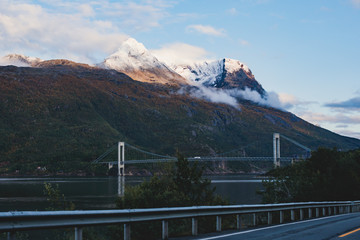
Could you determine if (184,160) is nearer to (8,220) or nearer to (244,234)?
(244,234)

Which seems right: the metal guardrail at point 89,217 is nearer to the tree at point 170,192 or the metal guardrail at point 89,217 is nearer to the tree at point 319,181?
the tree at point 170,192

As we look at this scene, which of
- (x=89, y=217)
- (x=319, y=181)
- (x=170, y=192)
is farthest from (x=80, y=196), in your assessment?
(x=89, y=217)

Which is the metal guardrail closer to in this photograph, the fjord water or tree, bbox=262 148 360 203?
the fjord water

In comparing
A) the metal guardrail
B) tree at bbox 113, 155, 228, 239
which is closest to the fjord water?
tree at bbox 113, 155, 228, 239

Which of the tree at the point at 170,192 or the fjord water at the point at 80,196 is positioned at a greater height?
the tree at the point at 170,192

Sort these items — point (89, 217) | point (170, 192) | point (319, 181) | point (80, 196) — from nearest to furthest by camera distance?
1. point (89, 217)
2. point (170, 192)
3. point (319, 181)
4. point (80, 196)

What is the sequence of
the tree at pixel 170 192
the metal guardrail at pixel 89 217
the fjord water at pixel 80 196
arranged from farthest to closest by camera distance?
the fjord water at pixel 80 196, the tree at pixel 170 192, the metal guardrail at pixel 89 217

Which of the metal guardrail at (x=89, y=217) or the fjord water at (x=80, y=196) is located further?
the fjord water at (x=80, y=196)

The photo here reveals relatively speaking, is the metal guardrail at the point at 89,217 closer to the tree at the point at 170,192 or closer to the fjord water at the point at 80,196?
the tree at the point at 170,192

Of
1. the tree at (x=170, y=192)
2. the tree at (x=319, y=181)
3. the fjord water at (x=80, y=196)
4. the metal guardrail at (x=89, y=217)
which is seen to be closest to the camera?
the metal guardrail at (x=89, y=217)

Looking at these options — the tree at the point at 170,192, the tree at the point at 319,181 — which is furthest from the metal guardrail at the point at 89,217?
the tree at the point at 319,181

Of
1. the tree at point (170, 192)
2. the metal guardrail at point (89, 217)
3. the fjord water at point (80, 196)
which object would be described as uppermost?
the metal guardrail at point (89, 217)

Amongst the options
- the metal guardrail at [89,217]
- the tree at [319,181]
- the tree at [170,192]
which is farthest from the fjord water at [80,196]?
the metal guardrail at [89,217]

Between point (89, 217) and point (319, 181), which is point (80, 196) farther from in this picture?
point (89, 217)
